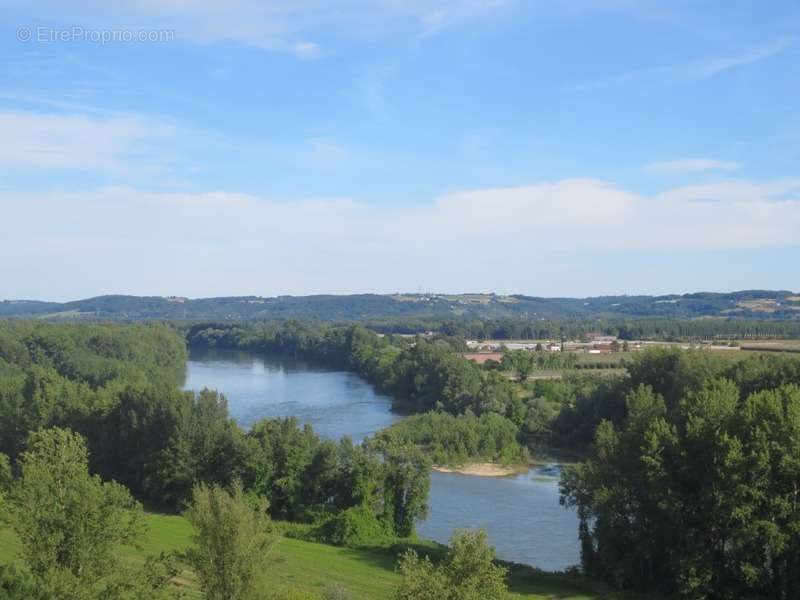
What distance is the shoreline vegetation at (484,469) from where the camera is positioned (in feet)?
129

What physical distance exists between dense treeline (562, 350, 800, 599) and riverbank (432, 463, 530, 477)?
14.3 m

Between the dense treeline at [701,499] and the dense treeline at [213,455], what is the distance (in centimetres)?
660

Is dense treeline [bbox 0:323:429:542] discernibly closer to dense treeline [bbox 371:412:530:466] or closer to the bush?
→ the bush

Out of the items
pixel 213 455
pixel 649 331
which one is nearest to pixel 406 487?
pixel 213 455

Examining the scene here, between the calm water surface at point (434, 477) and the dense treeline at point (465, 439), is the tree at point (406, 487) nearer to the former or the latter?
the calm water surface at point (434, 477)

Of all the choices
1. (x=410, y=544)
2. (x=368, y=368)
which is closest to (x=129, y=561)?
(x=410, y=544)

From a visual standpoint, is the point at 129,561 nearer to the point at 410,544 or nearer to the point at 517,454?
the point at 410,544

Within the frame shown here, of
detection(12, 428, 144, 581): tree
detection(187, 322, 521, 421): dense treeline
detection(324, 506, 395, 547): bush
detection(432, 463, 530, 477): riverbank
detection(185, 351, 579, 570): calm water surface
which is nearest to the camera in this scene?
detection(12, 428, 144, 581): tree

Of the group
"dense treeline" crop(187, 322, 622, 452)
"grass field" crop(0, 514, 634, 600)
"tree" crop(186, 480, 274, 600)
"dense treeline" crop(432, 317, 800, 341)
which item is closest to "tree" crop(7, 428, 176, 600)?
"tree" crop(186, 480, 274, 600)

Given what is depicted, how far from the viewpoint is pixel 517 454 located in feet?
138

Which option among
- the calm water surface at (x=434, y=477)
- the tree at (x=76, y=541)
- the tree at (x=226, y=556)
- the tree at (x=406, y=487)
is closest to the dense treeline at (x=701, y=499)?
the calm water surface at (x=434, y=477)

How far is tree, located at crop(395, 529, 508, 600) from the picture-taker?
38.1 ft

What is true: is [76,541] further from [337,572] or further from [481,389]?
[481,389]

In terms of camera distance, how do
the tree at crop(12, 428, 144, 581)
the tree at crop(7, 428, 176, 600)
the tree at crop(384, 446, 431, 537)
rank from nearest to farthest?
the tree at crop(7, 428, 176, 600)
the tree at crop(12, 428, 144, 581)
the tree at crop(384, 446, 431, 537)
